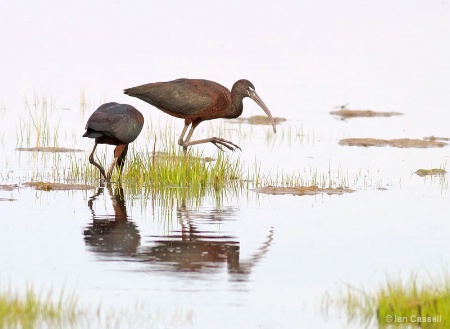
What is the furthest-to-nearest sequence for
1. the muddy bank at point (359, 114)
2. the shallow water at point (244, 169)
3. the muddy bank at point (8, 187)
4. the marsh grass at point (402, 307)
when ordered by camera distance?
the muddy bank at point (359, 114) → the muddy bank at point (8, 187) → the shallow water at point (244, 169) → the marsh grass at point (402, 307)

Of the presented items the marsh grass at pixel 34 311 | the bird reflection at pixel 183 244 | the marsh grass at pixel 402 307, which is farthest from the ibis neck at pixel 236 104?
the marsh grass at pixel 34 311

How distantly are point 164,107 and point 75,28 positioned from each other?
19.6 metres

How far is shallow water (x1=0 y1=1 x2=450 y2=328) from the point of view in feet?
33.4

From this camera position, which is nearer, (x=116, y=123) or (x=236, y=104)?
(x=116, y=123)

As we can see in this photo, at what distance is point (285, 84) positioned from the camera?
28234 mm

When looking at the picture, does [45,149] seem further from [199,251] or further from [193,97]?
[199,251]

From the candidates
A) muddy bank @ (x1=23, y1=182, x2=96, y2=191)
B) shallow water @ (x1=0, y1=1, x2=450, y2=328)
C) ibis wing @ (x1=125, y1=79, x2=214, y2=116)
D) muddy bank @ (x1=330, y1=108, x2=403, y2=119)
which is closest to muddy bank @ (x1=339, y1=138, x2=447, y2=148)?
shallow water @ (x1=0, y1=1, x2=450, y2=328)

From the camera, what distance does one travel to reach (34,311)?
9.02m

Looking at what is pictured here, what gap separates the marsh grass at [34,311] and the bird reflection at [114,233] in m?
2.05

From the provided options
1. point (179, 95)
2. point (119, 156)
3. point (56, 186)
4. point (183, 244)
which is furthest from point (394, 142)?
point (183, 244)

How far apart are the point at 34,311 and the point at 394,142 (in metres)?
12.3

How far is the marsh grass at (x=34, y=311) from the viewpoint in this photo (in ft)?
29.0

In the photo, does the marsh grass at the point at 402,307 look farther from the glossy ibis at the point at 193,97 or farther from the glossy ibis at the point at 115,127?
the glossy ibis at the point at 193,97

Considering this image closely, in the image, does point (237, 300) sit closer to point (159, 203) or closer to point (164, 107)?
point (159, 203)
